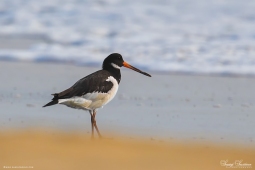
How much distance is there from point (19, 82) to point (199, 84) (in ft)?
8.67

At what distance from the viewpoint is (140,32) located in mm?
15367

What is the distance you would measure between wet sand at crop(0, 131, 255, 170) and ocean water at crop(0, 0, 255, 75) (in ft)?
16.1

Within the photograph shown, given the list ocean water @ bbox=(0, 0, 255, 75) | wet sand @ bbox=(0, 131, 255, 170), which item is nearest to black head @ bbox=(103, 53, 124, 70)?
wet sand @ bbox=(0, 131, 255, 170)

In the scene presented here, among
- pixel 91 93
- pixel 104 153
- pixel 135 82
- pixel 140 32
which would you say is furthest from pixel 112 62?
pixel 140 32

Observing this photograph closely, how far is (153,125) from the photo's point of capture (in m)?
8.22

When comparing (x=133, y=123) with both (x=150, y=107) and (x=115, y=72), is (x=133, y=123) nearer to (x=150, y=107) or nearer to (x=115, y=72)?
(x=115, y=72)

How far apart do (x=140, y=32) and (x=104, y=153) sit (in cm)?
927

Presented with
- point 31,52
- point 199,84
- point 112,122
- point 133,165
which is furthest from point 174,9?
point 133,165

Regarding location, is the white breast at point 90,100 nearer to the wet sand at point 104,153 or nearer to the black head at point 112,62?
the black head at point 112,62

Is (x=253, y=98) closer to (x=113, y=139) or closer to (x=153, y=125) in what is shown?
(x=153, y=125)

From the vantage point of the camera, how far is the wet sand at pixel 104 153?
5797 millimetres

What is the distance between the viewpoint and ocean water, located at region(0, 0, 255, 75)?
41.7ft

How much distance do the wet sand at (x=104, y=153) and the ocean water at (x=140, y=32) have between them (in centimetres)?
490

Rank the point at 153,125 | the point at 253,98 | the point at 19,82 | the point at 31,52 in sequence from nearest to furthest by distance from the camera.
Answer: the point at 153,125 < the point at 253,98 < the point at 19,82 < the point at 31,52
